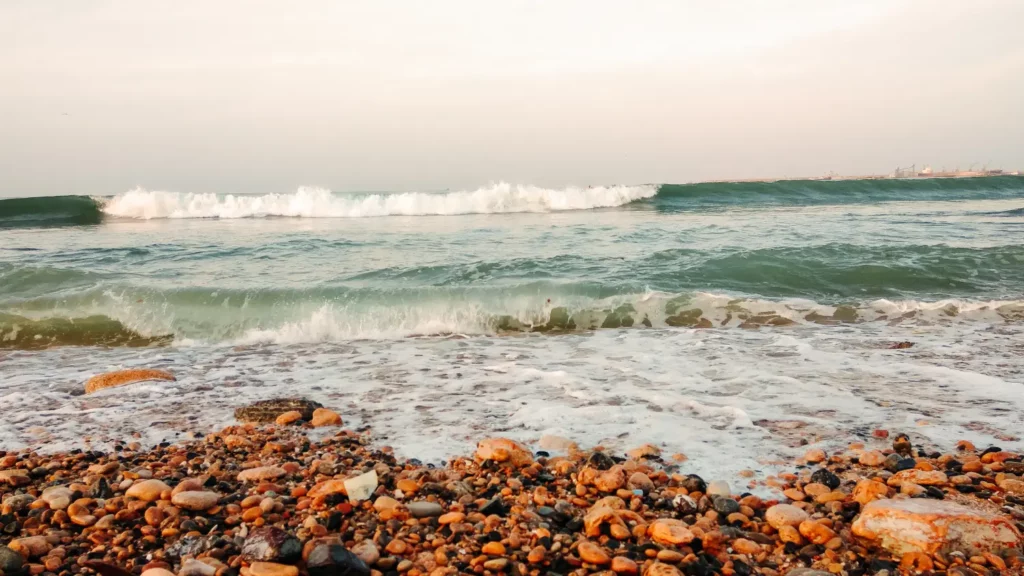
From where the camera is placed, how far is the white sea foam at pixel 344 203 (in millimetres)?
26219

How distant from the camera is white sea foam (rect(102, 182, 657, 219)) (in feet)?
86.0

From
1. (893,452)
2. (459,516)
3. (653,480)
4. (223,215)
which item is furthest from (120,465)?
(223,215)

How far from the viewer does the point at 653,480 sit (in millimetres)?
2742

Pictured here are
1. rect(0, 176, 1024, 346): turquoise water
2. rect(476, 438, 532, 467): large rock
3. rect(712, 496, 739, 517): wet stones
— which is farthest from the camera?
rect(0, 176, 1024, 346): turquoise water

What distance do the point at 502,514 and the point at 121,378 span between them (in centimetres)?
352

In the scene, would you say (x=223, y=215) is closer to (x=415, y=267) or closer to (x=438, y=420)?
(x=415, y=267)

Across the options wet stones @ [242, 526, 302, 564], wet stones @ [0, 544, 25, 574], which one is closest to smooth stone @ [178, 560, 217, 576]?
wet stones @ [242, 526, 302, 564]

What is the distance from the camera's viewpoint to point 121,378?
459 centimetres

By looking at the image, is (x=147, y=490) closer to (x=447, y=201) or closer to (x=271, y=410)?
(x=271, y=410)

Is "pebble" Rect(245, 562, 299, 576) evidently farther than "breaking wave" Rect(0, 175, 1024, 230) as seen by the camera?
No

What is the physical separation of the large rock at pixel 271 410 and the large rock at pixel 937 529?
115 inches

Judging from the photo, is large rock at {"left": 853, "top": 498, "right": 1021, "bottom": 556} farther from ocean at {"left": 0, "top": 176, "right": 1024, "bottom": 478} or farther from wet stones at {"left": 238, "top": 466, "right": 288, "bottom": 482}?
wet stones at {"left": 238, "top": 466, "right": 288, "bottom": 482}

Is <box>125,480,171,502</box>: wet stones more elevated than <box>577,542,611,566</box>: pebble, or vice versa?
<box>125,480,171,502</box>: wet stones

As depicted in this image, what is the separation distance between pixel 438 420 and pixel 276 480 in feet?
3.40
